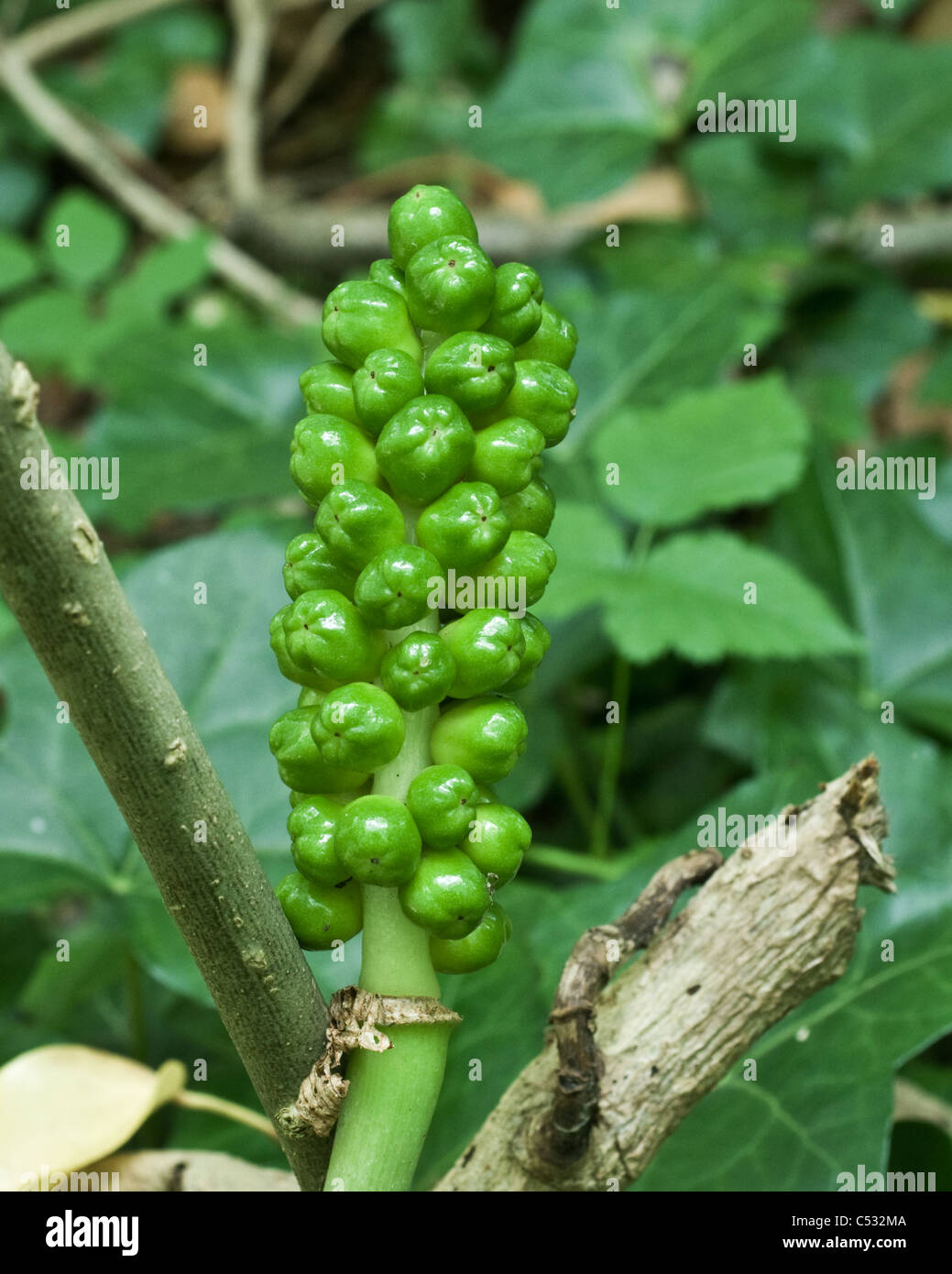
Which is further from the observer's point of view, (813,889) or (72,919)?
(72,919)

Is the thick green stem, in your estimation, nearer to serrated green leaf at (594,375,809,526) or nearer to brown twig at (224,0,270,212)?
serrated green leaf at (594,375,809,526)

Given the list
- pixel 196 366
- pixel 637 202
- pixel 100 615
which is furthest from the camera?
pixel 637 202

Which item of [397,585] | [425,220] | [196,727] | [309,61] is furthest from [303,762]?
[309,61]

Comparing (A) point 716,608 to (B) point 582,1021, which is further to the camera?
(A) point 716,608

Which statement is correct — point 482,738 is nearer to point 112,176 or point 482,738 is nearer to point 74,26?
point 112,176

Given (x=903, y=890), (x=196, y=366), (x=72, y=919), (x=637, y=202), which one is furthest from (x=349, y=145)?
(x=903, y=890)
